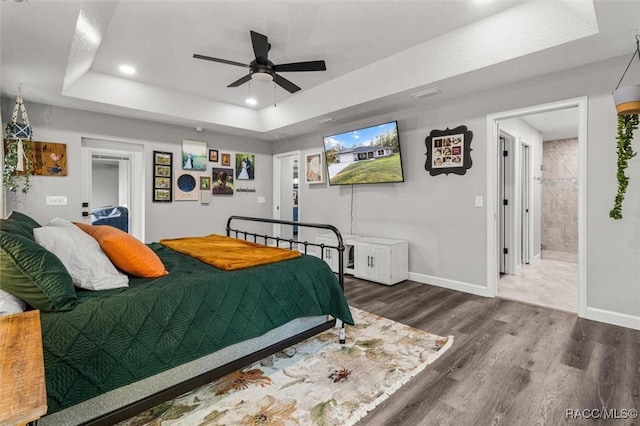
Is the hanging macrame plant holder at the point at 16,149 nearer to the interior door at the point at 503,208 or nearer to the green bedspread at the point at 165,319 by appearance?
the green bedspread at the point at 165,319

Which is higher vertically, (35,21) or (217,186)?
(35,21)

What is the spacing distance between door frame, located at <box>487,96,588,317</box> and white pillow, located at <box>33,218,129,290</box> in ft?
12.0

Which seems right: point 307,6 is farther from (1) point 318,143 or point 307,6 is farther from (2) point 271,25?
(1) point 318,143

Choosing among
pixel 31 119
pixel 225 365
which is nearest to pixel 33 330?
pixel 225 365

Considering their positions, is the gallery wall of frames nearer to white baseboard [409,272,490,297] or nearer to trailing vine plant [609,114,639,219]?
white baseboard [409,272,490,297]

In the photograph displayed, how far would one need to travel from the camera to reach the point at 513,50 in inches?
110

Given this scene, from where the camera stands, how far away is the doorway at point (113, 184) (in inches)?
176

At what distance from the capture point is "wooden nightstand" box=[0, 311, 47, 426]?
0.66m

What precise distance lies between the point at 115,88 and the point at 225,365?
4.01m

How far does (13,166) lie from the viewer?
3561mm

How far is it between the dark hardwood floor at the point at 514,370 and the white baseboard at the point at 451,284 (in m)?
0.35

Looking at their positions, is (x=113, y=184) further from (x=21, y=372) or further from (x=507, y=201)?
(x=507, y=201)

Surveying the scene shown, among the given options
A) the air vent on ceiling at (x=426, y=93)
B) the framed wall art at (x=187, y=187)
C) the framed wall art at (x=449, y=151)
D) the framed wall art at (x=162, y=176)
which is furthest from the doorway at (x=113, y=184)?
the framed wall art at (x=449, y=151)

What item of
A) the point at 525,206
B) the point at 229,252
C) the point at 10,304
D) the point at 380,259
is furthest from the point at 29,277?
the point at 525,206
